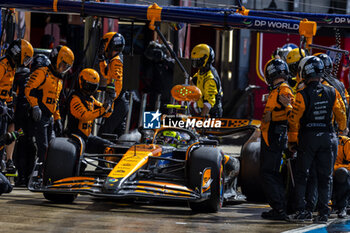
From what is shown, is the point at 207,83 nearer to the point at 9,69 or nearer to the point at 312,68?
the point at 9,69

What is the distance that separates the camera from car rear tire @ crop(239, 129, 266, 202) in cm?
1052

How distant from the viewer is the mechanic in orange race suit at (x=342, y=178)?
9.38 meters

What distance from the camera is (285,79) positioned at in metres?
9.32

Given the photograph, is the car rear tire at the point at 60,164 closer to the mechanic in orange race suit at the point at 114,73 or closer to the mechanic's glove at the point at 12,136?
the mechanic's glove at the point at 12,136

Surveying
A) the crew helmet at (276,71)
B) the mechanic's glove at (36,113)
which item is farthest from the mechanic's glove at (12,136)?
the crew helmet at (276,71)

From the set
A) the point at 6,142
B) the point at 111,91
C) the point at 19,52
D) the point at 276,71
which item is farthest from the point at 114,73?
the point at 276,71

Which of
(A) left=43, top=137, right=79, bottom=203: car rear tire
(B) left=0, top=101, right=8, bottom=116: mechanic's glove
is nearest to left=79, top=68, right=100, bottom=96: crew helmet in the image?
(B) left=0, top=101, right=8, bottom=116: mechanic's glove

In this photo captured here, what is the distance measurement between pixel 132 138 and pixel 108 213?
2.49m

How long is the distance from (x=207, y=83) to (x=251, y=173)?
2.35 metres

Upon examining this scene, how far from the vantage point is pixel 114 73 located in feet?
40.4

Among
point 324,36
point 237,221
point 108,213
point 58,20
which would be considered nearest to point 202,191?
point 237,221

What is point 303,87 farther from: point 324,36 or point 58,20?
point 324,36

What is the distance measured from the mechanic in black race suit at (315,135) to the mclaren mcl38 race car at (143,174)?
0.93 meters

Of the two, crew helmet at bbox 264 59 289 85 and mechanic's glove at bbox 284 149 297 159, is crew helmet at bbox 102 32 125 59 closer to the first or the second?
crew helmet at bbox 264 59 289 85
